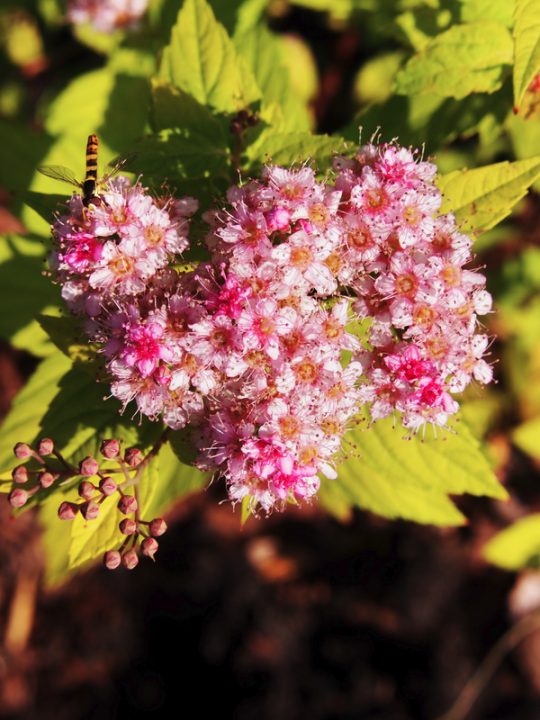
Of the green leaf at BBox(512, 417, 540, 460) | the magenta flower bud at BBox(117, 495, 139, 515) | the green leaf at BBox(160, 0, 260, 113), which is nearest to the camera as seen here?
the magenta flower bud at BBox(117, 495, 139, 515)

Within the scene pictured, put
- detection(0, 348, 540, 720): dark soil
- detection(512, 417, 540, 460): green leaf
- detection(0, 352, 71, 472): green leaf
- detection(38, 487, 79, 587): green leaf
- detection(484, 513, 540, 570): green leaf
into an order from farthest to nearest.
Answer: detection(0, 348, 540, 720): dark soil
detection(484, 513, 540, 570): green leaf
detection(512, 417, 540, 460): green leaf
detection(38, 487, 79, 587): green leaf
detection(0, 352, 71, 472): green leaf

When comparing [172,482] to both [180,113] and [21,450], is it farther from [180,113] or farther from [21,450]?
[180,113]

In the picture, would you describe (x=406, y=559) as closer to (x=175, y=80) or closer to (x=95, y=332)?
(x=95, y=332)

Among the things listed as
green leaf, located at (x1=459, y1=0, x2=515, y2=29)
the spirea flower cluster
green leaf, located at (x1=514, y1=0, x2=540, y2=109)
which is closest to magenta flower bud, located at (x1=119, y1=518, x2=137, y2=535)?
the spirea flower cluster

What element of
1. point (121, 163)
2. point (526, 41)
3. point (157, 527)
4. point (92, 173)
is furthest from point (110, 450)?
point (526, 41)

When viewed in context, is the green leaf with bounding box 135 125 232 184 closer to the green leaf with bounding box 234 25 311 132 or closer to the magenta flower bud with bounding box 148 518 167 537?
the magenta flower bud with bounding box 148 518 167 537
